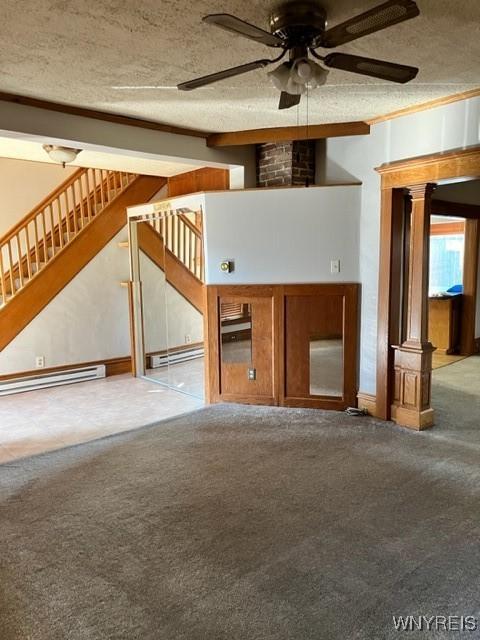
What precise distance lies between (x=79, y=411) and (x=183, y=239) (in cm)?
215

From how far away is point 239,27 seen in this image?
1821 mm

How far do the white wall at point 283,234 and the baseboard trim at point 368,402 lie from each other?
108 centimetres

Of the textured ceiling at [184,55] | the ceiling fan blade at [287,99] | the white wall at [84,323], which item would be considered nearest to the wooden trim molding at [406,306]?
the textured ceiling at [184,55]

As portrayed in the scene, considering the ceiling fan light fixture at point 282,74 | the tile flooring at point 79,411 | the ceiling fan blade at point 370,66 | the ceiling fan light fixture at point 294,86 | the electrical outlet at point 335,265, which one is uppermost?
the ceiling fan blade at point 370,66

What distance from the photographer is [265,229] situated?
4.55 metres

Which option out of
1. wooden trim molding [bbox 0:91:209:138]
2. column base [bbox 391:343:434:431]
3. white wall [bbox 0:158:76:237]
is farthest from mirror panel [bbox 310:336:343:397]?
white wall [bbox 0:158:76:237]

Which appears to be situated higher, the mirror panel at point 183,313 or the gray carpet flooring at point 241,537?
the mirror panel at point 183,313

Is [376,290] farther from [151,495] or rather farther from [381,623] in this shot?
[381,623]

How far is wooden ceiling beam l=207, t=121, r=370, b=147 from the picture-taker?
415cm

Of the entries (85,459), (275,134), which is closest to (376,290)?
(275,134)

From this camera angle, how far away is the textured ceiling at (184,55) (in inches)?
84.0

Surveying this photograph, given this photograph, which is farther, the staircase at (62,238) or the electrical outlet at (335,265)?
the staircase at (62,238)

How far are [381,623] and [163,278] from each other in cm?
470

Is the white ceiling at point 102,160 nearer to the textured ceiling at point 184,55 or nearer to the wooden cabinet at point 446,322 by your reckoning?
the textured ceiling at point 184,55
